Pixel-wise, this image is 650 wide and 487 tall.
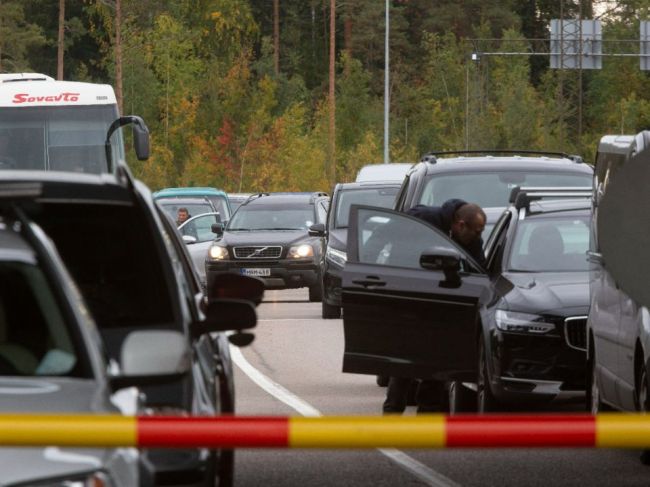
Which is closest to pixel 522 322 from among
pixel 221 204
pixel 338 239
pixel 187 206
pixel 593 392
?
pixel 593 392

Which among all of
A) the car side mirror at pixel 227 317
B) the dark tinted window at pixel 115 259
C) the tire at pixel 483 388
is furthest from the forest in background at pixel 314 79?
the car side mirror at pixel 227 317

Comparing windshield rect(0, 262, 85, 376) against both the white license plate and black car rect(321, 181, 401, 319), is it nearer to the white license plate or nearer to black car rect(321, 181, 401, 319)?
black car rect(321, 181, 401, 319)

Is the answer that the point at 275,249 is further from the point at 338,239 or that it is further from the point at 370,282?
the point at 370,282

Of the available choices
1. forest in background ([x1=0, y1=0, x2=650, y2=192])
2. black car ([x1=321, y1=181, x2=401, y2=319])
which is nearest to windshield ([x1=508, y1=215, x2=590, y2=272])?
black car ([x1=321, y1=181, x2=401, y2=319])

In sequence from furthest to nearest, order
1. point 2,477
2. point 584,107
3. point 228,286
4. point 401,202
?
1. point 584,107
2. point 401,202
3. point 228,286
4. point 2,477

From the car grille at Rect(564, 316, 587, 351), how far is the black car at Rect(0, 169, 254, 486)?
18.2 feet

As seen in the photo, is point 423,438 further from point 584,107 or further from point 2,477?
point 584,107

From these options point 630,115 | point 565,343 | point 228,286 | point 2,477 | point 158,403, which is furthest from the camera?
point 630,115

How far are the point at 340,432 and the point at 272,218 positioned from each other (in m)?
30.5

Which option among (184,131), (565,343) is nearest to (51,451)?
(565,343)

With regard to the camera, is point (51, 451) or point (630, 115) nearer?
point (51, 451)

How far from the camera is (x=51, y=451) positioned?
5742 millimetres

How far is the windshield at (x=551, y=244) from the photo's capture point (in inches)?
577

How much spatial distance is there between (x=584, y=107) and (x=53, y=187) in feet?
441
